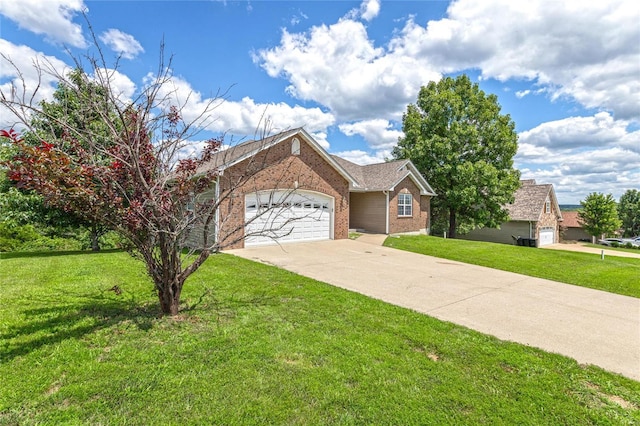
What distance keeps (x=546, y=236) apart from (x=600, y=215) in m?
9.90

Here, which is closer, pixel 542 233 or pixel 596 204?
pixel 542 233

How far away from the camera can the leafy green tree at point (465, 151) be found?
22.7 m

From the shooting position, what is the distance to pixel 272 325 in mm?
4793

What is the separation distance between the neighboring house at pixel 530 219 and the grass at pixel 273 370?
2682 centimetres

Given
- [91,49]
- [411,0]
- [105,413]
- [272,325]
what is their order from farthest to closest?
[411,0] → [272,325] → [91,49] → [105,413]

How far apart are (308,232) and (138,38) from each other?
10608mm

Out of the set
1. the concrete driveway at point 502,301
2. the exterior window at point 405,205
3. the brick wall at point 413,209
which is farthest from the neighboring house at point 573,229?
the concrete driveway at point 502,301

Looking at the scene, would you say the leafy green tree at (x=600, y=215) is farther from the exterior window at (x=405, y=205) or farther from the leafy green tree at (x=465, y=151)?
the exterior window at (x=405, y=205)

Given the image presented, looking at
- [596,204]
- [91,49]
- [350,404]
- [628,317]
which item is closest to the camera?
[350,404]

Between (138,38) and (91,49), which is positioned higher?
(138,38)

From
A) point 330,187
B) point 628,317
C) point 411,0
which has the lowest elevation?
point 628,317

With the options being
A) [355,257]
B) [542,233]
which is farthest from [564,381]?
[542,233]

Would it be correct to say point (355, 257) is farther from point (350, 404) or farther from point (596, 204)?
point (596, 204)

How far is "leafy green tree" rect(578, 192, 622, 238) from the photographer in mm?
33562
